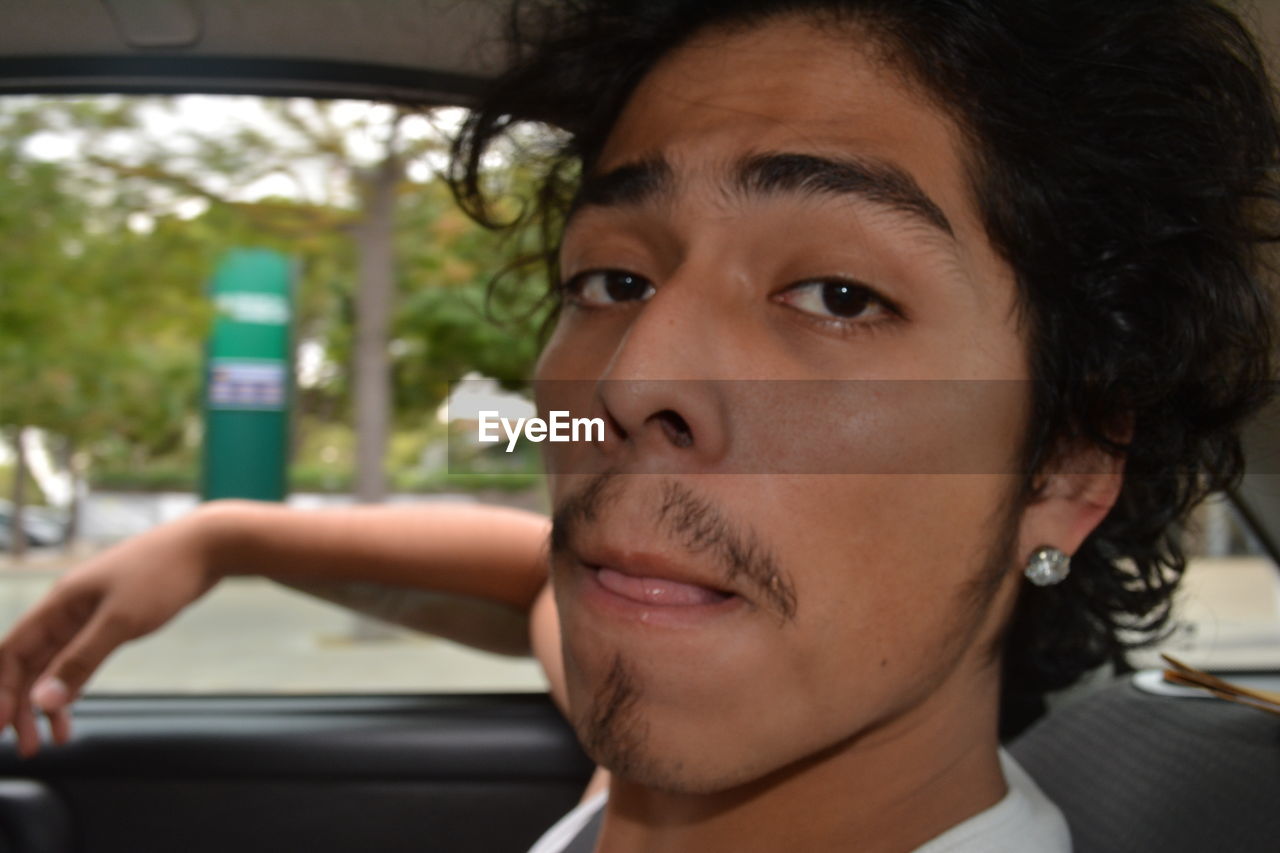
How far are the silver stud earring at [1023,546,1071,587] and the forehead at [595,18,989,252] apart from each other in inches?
14.8

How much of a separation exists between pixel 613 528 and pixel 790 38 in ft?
2.17

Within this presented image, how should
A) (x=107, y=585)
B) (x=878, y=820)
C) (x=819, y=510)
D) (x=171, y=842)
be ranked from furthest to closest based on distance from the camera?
(x=171, y=842)
(x=107, y=585)
(x=878, y=820)
(x=819, y=510)

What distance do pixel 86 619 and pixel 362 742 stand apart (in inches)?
24.5

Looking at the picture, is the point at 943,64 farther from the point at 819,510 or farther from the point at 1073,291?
the point at 819,510

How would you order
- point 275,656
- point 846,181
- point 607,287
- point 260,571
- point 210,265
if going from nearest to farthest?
1. point 846,181
2. point 607,287
3. point 260,571
4. point 275,656
5. point 210,265

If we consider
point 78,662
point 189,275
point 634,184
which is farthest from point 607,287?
point 189,275

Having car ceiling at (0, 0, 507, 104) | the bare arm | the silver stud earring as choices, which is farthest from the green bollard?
the silver stud earring

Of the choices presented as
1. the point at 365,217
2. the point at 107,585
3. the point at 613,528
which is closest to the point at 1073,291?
the point at 613,528

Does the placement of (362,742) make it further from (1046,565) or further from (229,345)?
(1046,565)

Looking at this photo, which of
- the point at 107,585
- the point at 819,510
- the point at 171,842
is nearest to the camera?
the point at 819,510

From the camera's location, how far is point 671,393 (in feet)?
3.39

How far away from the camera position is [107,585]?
168 centimetres

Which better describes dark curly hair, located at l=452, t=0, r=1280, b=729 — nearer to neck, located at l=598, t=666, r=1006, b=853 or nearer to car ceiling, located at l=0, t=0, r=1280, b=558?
car ceiling, located at l=0, t=0, r=1280, b=558

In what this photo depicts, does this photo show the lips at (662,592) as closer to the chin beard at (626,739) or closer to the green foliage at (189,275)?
the chin beard at (626,739)
